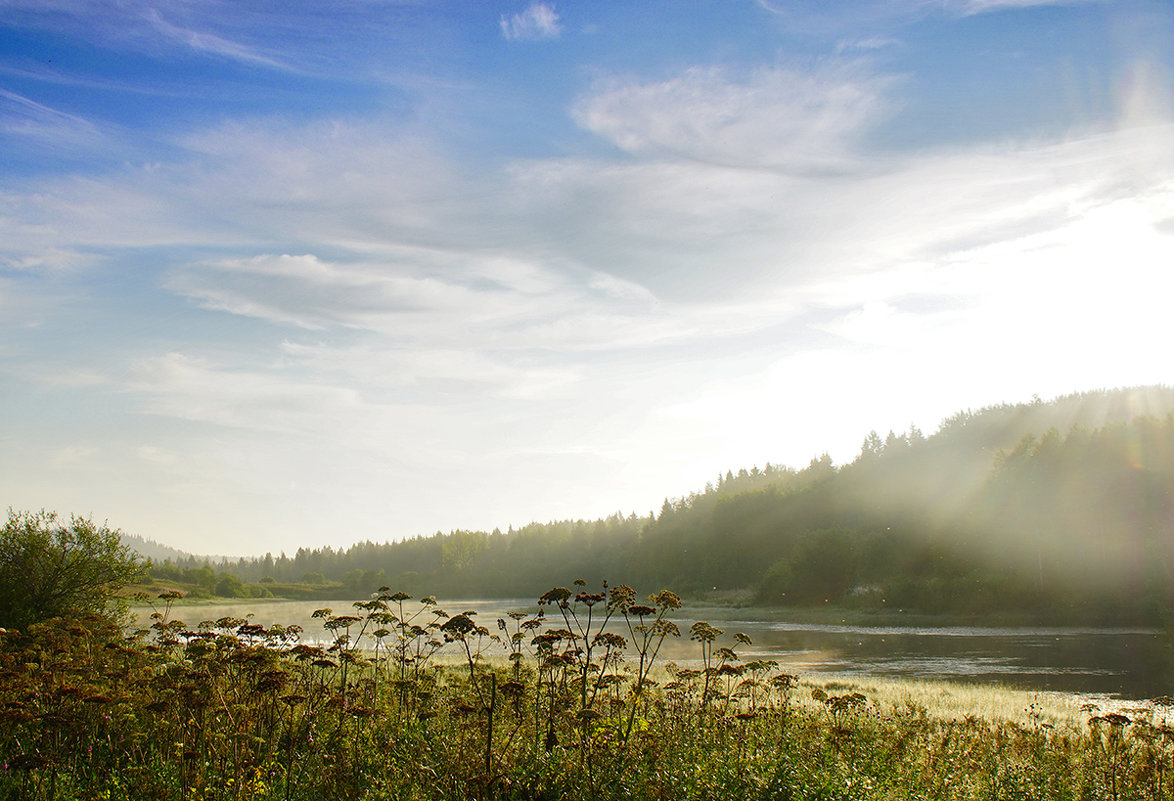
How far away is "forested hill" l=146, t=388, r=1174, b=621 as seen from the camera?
66.4 metres

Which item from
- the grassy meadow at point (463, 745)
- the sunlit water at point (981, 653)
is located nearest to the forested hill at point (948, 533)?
the sunlit water at point (981, 653)

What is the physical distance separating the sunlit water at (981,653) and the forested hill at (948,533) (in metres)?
12.4

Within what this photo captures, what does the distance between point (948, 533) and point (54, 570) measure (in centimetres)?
8700

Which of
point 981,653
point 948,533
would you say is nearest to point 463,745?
point 981,653

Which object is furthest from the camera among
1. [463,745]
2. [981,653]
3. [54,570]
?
[981,653]

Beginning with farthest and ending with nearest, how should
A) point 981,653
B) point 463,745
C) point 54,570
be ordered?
1. point 981,653
2. point 54,570
3. point 463,745

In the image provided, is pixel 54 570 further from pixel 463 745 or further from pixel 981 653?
pixel 981 653

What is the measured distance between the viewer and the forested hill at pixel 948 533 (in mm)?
66375

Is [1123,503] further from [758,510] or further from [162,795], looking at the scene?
[162,795]

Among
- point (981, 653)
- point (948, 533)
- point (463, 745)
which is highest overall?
point (948, 533)

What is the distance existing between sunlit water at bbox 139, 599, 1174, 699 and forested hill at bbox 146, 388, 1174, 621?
12.4 meters

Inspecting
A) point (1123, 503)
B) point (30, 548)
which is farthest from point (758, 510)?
point (30, 548)

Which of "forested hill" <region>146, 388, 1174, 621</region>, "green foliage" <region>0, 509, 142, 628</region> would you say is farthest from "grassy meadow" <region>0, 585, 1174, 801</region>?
"forested hill" <region>146, 388, 1174, 621</region>

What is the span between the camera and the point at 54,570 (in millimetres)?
21797
